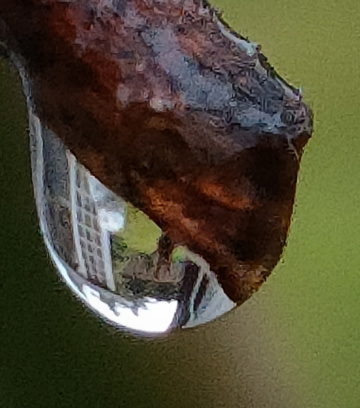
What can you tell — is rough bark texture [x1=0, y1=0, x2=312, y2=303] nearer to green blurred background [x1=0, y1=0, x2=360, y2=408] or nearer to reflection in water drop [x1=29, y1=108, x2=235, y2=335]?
reflection in water drop [x1=29, y1=108, x2=235, y2=335]

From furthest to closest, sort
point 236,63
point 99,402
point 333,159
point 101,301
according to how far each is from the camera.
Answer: point 99,402 → point 333,159 → point 101,301 → point 236,63

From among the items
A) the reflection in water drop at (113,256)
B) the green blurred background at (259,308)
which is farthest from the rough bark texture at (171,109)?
the green blurred background at (259,308)

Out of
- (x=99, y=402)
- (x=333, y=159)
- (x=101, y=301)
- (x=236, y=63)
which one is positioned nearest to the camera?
(x=236, y=63)

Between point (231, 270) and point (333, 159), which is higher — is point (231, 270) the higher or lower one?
the lower one

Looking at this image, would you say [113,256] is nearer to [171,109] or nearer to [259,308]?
[171,109]

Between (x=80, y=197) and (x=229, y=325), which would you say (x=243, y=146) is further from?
(x=229, y=325)

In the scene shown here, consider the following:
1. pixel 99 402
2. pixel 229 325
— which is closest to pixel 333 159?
pixel 229 325
